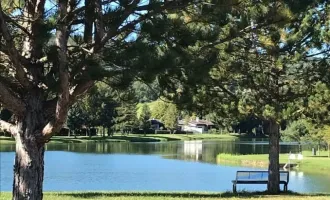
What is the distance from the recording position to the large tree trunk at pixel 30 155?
6238 millimetres

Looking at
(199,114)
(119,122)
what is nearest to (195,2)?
(199,114)

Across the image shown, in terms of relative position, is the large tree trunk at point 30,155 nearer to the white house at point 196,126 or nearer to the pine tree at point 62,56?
the pine tree at point 62,56

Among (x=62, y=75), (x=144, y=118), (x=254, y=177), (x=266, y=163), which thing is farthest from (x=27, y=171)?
(x=144, y=118)

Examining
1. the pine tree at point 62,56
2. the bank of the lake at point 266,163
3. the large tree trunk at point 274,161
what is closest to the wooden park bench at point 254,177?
the large tree trunk at point 274,161

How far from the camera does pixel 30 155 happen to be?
248 inches

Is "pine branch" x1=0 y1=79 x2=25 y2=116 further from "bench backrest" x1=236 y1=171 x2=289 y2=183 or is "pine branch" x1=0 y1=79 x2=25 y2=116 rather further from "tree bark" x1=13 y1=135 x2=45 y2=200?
"bench backrest" x1=236 y1=171 x2=289 y2=183

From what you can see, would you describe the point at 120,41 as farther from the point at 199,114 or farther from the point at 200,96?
the point at 199,114

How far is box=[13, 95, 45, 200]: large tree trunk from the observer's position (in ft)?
20.5

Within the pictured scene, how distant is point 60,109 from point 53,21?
3.71ft

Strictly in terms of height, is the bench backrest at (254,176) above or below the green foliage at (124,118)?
below

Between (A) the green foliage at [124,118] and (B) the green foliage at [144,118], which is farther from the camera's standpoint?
(B) the green foliage at [144,118]

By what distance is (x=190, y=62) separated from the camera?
6.53 m

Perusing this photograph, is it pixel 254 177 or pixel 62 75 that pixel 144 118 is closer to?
pixel 254 177

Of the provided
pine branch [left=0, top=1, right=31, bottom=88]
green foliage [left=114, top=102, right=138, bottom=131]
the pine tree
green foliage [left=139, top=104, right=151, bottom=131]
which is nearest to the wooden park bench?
the pine tree
